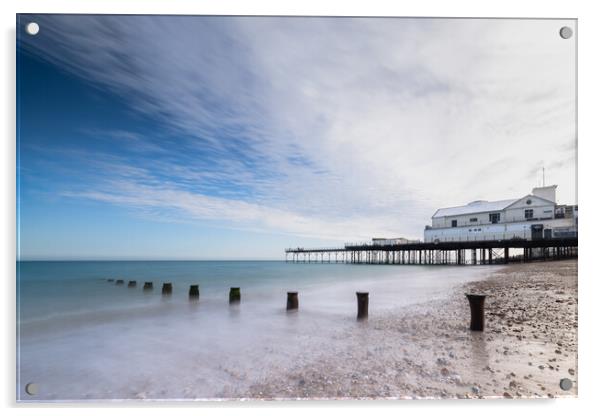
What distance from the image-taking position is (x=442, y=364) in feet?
8.68

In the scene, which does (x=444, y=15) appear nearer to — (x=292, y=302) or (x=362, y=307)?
(x=362, y=307)

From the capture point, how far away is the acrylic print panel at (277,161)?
2729 mm

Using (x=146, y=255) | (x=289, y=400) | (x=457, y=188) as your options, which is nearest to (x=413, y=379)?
(x=289, y=400)

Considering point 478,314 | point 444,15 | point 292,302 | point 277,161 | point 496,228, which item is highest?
point 444,15

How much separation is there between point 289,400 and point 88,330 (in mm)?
3328

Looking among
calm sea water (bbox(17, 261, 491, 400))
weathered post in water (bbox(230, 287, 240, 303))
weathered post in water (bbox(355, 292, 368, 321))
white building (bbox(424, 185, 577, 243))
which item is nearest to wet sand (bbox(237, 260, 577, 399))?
calm sea water (bbox(17, 261, 491, 400))

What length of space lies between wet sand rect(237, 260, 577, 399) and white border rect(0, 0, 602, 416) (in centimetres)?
23

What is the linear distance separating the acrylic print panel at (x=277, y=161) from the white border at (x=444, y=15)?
8 cm

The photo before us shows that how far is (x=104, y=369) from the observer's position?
2936 millimetres

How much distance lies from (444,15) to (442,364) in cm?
322

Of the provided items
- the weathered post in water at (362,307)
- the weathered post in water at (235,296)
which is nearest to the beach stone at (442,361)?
the weathered post in water at (362,307)

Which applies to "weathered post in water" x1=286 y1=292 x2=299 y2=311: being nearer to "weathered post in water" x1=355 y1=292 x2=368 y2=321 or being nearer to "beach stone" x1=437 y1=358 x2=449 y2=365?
"weathered post in water" x1=355 y1=292 x2=368 y2=321

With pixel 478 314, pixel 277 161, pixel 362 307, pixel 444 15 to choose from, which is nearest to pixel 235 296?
pixel 362 307

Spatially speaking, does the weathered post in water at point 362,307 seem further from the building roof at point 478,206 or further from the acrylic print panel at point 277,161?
the building roof at point 478,206
